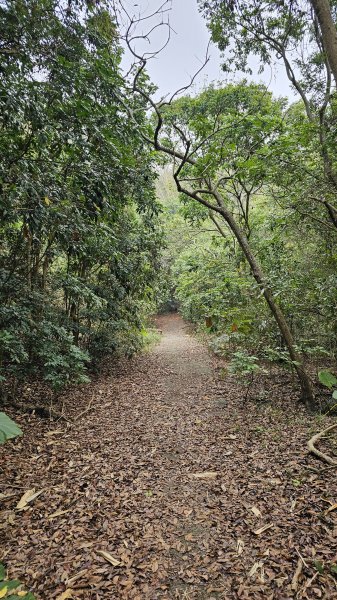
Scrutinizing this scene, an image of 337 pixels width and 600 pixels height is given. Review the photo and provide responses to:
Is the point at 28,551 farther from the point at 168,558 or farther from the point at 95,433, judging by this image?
the point at 95,433

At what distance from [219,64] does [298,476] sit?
8.07 meters

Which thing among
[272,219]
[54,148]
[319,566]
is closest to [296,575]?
[319,566]

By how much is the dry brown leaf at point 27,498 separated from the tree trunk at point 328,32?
549cm

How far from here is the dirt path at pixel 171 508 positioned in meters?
2.13

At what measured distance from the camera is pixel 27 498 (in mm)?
2998

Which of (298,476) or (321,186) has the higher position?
(321,186)

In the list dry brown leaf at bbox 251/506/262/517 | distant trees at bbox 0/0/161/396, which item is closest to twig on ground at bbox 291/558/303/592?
dry brown leaf at bbox 251/506/262/517

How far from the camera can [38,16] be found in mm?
3135

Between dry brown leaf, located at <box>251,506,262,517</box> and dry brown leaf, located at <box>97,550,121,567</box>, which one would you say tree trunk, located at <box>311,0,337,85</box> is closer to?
dry brown leaf, located at <box>251,506,262,517</box>

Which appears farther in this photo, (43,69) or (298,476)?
(43,69)

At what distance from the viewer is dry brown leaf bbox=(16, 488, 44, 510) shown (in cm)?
289

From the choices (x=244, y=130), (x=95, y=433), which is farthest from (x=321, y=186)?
(x=95, y=433)

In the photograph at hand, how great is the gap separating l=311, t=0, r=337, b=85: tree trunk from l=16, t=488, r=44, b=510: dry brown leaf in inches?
216

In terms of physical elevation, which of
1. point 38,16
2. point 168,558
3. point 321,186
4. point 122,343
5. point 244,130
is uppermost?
point 244,130
